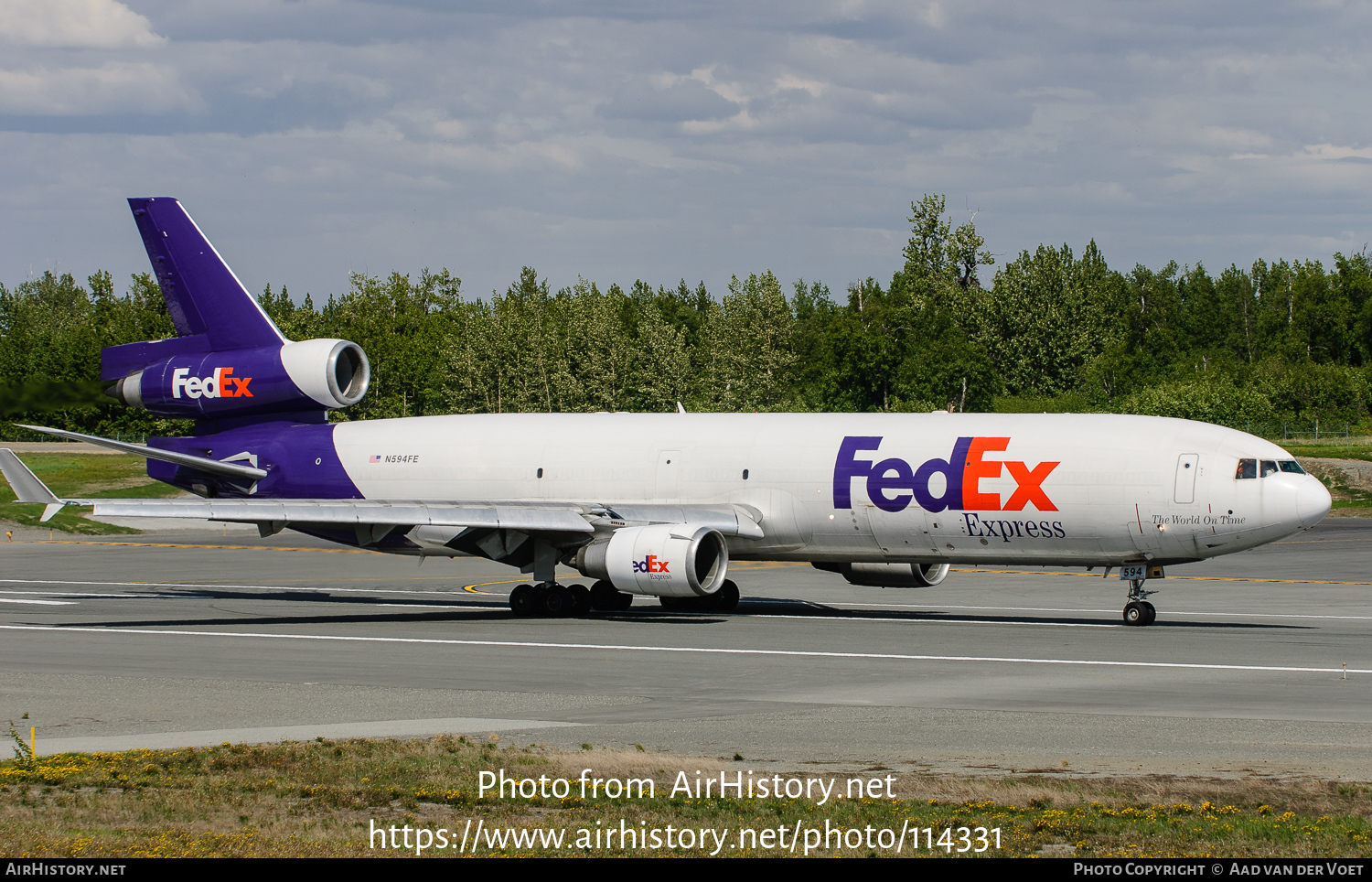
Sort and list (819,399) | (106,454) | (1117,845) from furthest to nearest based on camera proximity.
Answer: (819,399), (106,454), (1117,845)

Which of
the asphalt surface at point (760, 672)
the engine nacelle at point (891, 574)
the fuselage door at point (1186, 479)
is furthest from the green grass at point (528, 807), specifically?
the engine nacelle at point (891, 574)

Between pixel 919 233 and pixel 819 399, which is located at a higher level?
pixel 919 233

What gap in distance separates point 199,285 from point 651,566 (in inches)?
634

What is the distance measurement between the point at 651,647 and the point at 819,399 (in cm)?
8414

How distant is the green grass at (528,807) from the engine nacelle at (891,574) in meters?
19.2

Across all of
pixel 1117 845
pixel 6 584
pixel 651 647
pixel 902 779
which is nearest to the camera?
pixel 1117 845

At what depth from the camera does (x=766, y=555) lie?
104 feet

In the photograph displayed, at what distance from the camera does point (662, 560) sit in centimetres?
2858

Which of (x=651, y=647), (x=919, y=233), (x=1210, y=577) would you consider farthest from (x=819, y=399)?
(x=651, y=647)

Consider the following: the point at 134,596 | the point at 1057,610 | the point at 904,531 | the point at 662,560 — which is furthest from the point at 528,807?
the point at 134,596

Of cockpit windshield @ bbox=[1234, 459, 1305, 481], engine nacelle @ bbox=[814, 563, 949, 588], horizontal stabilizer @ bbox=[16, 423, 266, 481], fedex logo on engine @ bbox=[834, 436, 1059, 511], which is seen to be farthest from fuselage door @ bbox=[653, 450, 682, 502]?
cockpit windshield @ bbox=[1234, 459, 1305, 481]

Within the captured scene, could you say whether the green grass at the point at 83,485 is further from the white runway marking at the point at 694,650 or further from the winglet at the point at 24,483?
the white runway marking at the point at 694,650

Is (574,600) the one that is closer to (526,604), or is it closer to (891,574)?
(526,604)
